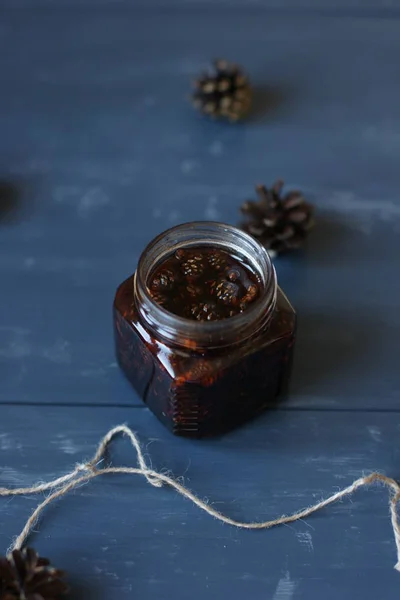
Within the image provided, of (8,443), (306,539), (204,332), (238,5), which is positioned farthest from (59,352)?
(238,5)

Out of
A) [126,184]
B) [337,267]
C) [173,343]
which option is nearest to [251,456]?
[173,343]

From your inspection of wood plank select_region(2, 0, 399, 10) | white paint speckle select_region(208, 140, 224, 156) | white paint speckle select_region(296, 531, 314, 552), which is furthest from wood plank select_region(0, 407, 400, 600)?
wood plank select_region(2, 0, 399, 10)

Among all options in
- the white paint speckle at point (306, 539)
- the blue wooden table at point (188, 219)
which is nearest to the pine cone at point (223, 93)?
the blue wooden table at point (188, 219)

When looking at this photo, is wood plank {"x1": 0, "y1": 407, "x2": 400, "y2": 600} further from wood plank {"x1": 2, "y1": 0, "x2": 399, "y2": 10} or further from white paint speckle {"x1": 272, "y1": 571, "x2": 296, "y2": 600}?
wood plank {"x1": 2, "y1": 0, "x2": 399, "y2": 10}

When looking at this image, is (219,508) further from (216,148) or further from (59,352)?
(216,148)

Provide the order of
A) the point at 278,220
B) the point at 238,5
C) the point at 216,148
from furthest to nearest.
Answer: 1. the point at 238,5
2. the point at 216,148
3. the point at 278,220

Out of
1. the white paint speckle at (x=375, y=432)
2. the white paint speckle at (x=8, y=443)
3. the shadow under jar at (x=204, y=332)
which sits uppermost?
the shadow under jar at (x=204, y=332)

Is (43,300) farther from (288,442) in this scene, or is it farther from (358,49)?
(358,49)

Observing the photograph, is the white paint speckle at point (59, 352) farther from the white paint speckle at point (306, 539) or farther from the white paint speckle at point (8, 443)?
the white paint speckle at point (306, 539)
